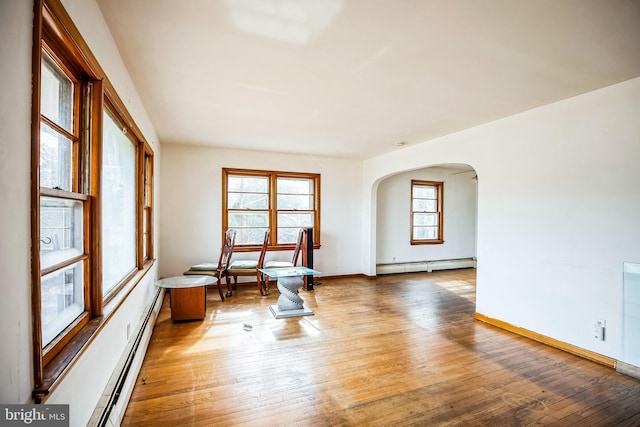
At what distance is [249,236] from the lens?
5809 millimetres

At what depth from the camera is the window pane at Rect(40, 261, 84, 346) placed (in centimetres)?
132

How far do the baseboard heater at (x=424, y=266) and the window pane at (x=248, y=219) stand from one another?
290 cm

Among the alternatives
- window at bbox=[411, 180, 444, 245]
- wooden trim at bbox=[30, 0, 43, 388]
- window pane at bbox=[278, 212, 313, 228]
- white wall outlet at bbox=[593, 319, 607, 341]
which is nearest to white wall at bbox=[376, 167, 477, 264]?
window at bbox=[411, 180, 444, 245]

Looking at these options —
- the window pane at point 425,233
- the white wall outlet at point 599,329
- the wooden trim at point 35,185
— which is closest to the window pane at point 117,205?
the wooden trim at point 35,185

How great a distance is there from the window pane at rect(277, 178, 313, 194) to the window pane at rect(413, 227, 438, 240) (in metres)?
2.98

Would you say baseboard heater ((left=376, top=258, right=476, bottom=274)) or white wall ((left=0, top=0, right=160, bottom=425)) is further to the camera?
baseboard heater ((left=376, top=258, right=476, bottom=274))

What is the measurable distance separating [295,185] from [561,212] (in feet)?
14.6

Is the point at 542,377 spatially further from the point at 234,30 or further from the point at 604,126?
the point at 234,30

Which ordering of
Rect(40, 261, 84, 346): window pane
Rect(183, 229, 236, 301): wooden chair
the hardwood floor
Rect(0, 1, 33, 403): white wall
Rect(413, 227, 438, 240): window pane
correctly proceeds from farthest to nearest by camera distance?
Rect(413, 227, 438, 240): window pane < Rect(183, 229, 236, 301): wooden chair < the hardwood floor < Rect(40, 261, 84, 346): window pane < Rect(0, 1, 33, 403): white wall

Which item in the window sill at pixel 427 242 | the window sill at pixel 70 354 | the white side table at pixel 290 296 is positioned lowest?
the white side table at pixel 290 296

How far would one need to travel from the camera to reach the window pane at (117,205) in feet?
7.27

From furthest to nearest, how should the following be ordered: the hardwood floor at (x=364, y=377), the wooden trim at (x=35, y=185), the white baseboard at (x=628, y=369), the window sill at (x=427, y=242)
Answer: the window sill at (x=427, y=242) → the white baseboard at (x=628, y=369) → the hardwood floor at (x=364, y=377) → the wooden trim at (x=35, y=185)

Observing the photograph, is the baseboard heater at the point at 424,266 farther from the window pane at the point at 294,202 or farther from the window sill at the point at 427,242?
the window pane at the point at 294,202

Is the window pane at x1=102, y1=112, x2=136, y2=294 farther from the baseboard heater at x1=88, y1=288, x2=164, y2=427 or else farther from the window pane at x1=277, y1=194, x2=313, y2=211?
the window pane at x1=277, y1=194, x2=313, y2=211
